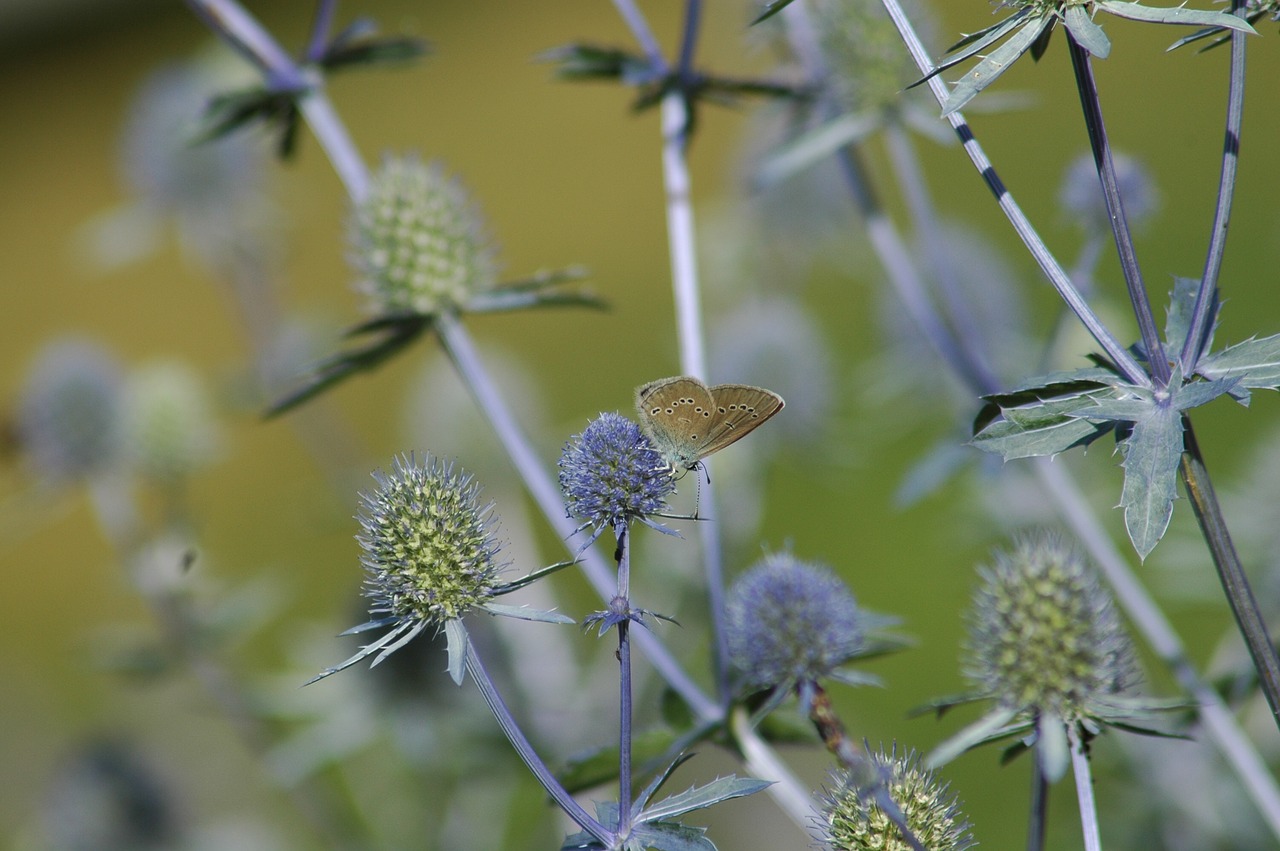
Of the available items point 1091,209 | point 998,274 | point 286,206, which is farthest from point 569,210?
point 1091,209

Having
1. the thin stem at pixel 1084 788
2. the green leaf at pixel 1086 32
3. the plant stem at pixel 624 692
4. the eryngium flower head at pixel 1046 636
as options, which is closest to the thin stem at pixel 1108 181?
the green leaf at pixel 1086 32

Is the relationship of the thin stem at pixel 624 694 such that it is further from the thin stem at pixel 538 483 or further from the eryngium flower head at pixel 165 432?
the eryngium flower head at pixel 165 432

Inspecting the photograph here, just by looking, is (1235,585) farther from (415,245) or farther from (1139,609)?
(415,245)

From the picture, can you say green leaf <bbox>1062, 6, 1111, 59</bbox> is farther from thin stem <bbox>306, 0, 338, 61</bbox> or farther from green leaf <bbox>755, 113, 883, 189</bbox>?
thin stem <bbox>306, 0, 338, 61</bbox>

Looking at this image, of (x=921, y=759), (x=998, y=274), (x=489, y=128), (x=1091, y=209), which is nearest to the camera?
(x=921, y=759)

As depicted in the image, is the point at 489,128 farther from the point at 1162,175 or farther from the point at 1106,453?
the point at 1106,453

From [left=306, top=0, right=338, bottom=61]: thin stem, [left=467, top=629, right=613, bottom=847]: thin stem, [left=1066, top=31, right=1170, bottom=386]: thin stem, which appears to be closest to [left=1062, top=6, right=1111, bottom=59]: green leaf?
[left=1066, top=31, right=1170, bottom=386]: thin stem


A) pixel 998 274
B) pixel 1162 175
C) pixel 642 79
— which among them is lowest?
pixel 1162 175

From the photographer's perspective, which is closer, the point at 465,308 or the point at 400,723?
the point at 465,308
